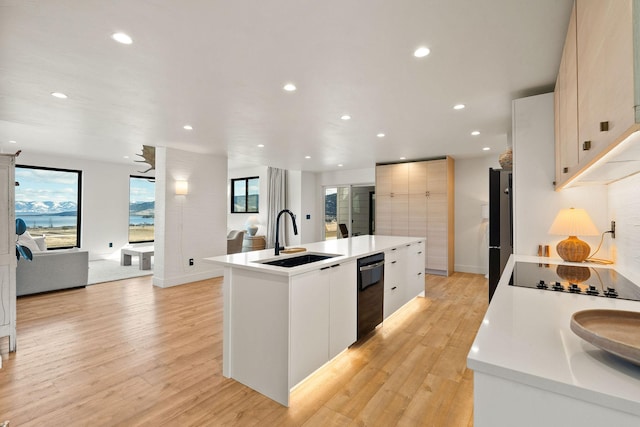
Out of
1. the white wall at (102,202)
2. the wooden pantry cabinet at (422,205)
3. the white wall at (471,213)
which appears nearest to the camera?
the wooden pantry cabinet at (422,205)

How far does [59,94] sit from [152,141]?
74.0 inches

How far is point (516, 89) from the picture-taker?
2.67 metres

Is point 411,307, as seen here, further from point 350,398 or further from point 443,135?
point 443,135

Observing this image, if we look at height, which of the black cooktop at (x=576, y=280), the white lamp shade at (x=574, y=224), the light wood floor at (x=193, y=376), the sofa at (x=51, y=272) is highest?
the white lamp shade at (x=574, y=224)

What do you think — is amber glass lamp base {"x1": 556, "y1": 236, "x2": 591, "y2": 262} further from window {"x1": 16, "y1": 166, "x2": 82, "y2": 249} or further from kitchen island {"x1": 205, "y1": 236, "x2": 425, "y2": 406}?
window {"x1": 16, "y1": 166, "x2": 82, "y2": 249}

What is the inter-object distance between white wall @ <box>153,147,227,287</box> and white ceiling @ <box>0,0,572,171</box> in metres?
1.10

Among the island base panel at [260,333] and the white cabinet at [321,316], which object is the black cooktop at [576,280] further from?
the island base panel at [260,333]

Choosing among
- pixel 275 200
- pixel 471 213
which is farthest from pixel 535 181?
pixel 275 200

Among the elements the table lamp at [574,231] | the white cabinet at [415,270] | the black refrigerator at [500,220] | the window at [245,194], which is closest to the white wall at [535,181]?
the table lamp at [574,231]

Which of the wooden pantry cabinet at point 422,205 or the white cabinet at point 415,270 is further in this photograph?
the wooden pantry cabinet at point 422,205

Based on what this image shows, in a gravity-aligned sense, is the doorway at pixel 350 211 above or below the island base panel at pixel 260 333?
above

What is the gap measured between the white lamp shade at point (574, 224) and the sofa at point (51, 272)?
20.5 ft

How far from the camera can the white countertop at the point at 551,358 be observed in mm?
625

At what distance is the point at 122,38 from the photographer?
6.26 feet
